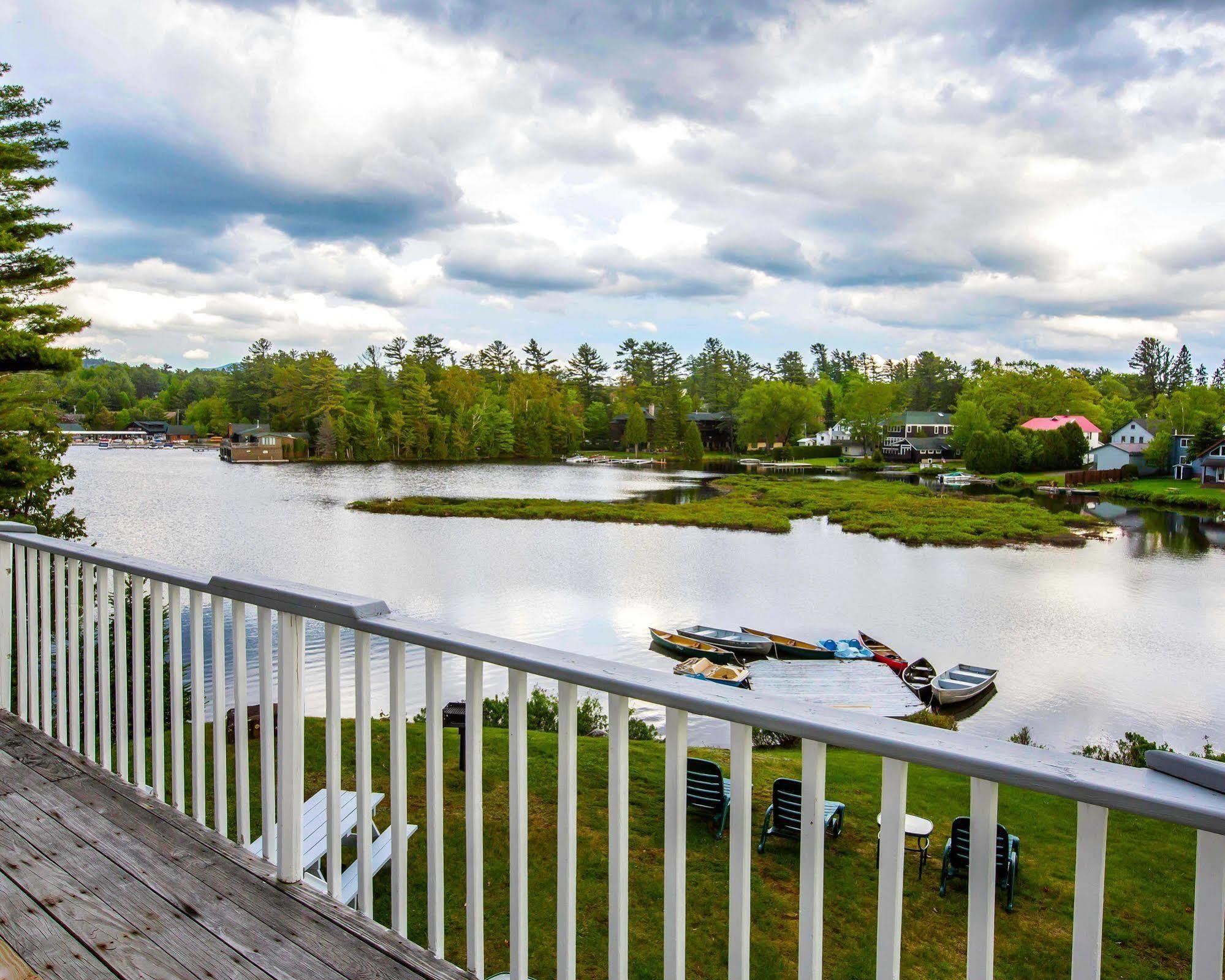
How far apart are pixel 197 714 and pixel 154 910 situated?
559 millimetres

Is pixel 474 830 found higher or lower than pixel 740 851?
lower

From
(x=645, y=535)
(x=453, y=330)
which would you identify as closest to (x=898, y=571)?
(x=645, y=535)

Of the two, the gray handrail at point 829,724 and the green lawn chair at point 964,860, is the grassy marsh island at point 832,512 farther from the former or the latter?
the gray handrail at point 829,724

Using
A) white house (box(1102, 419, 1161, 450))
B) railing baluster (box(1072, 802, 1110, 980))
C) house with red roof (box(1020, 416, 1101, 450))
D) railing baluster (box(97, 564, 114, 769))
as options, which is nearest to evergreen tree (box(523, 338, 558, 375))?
house with red roof (box(1020, 416, 1101, 450))

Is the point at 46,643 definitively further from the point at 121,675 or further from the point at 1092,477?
the point at 1092,477

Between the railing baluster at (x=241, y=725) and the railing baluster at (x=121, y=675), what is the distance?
19.7 inches

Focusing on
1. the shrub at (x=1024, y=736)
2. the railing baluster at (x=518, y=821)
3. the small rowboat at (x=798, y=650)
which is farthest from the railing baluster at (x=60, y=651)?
the small rowboat at (x=798, y=650)

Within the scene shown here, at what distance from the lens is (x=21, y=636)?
8.94 ft

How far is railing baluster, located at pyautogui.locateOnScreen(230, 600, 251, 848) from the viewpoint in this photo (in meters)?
1.85

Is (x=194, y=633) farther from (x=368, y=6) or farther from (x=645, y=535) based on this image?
(x=645, y=535)

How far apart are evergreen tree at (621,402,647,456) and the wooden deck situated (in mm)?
72684

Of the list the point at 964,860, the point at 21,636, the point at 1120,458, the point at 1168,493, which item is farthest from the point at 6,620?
the point at 1120,458

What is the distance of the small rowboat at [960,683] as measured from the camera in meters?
11.3

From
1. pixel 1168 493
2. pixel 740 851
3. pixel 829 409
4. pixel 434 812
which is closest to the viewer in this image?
pixel 740 851
